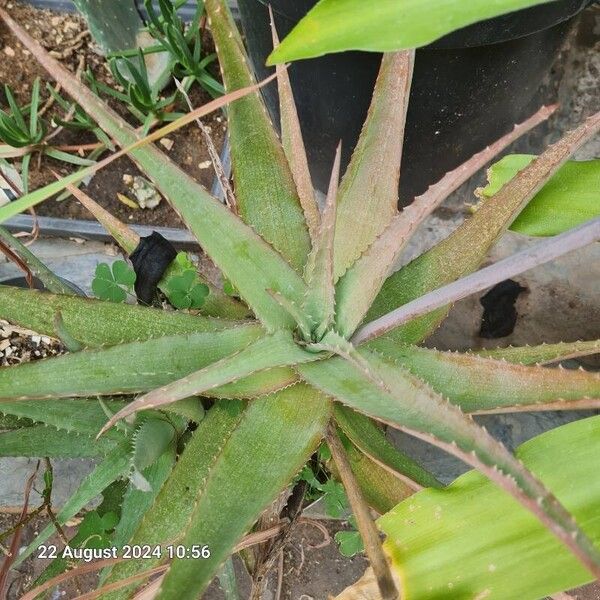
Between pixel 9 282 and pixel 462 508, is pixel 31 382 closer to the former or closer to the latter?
pixel 462 508

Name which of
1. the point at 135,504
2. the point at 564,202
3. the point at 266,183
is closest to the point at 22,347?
the point at 135,504

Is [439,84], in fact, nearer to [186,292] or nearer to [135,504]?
[186,292]

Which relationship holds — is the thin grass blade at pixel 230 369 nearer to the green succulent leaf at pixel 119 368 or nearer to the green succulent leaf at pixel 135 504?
the green succulent leaf at pixel 119 368

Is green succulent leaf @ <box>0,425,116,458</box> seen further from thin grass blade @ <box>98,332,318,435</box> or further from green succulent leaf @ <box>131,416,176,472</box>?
thin grass blade @ <box>98,332,318,435</box>

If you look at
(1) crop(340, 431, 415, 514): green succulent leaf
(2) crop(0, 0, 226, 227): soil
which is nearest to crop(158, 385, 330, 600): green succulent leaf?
(1) crop(340, 431, 415, 514): green succulent leaf

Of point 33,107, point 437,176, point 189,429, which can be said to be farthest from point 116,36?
point 189,429

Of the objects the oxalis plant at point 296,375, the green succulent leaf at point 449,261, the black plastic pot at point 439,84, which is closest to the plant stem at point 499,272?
the oxalis plant at point 296,375

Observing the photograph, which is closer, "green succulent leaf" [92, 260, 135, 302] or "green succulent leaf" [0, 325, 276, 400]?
"green succulent leaf" [0, 325, 276, 400]
